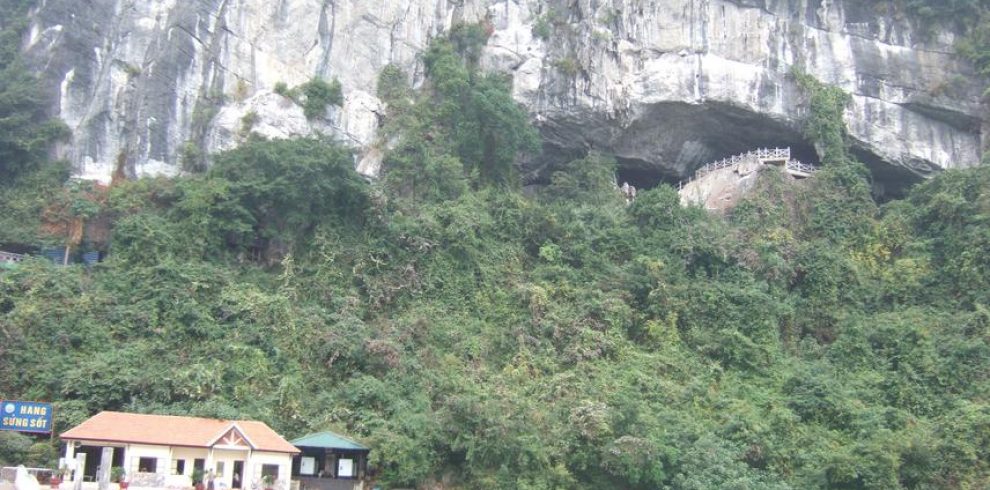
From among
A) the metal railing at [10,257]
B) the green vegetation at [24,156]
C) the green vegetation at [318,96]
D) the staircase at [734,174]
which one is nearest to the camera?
the metal railing at [10,257]

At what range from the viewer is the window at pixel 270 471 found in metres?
18.4

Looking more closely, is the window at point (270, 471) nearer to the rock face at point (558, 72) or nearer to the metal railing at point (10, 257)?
the metal railing at point (10, 257)

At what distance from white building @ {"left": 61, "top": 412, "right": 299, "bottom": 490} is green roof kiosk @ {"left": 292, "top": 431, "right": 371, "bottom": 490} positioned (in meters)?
0.53

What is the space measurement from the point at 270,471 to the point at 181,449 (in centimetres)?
164

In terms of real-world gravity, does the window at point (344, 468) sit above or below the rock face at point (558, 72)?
below

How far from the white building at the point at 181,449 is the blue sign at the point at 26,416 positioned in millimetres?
755

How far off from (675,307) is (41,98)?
16.6 metres

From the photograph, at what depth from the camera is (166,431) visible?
17.9 m

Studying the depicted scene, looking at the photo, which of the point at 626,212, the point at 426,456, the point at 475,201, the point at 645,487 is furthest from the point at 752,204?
the point at 426,456

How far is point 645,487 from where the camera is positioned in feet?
61.6

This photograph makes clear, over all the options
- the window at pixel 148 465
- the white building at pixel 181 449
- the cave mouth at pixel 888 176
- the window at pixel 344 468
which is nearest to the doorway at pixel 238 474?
the white building at pixel 181 449

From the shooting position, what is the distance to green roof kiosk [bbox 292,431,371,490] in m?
18.6

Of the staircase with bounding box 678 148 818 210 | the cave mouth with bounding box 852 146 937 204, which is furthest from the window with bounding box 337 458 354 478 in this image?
the cave mouth with bounding box 852 146 937 204

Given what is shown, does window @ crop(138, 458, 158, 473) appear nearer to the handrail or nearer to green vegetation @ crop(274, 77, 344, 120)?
green vegetation @ crop(274, 77, 344, 120)
